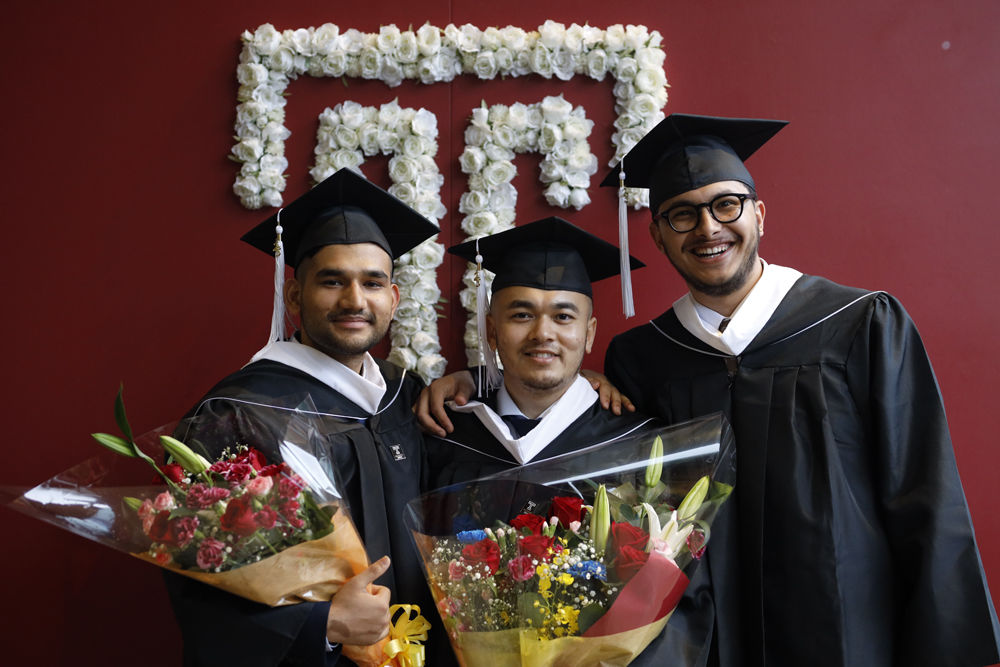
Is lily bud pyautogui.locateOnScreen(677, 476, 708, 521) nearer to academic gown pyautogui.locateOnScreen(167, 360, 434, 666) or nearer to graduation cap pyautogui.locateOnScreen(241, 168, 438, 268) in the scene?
academic gown pyautogui.locateOnScreen(167, 360, 434, 666)

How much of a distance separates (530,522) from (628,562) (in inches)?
9.2

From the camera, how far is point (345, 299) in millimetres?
2471

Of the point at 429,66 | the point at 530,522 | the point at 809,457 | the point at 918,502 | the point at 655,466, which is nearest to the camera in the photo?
the point at 530,522

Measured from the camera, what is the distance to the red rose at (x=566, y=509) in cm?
177

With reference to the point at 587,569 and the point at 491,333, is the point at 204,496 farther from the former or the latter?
the point at 491,333

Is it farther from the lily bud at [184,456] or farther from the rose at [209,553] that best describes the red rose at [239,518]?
the lily bud at [184,456]

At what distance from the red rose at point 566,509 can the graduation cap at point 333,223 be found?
46.0 inches

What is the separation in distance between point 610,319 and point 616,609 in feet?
5.42

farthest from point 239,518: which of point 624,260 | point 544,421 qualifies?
point 624,260

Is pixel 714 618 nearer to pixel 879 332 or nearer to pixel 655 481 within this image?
pixel 655 481

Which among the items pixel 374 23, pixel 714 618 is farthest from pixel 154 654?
pixel 374 23

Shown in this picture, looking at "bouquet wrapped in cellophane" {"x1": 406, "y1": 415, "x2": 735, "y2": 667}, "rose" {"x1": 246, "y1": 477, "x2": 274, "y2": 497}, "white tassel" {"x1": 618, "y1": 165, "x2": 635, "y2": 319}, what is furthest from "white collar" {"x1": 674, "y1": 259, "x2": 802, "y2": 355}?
"rose" {"x1": 246, "y1": 477, "x2": 274, "y2": 497}

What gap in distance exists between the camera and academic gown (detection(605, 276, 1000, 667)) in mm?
2125

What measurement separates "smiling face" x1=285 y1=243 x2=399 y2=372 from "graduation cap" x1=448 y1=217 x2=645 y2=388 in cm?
36
